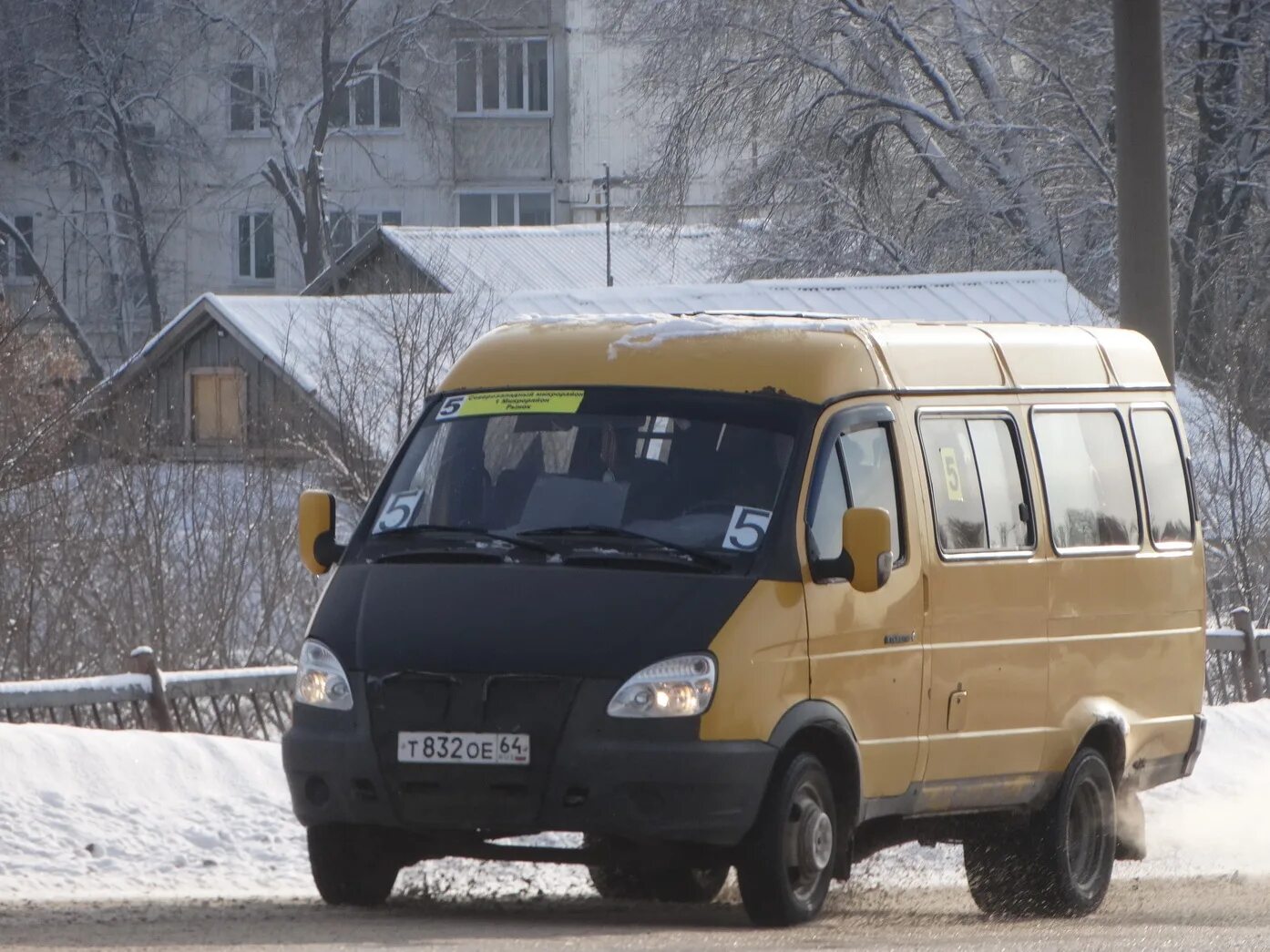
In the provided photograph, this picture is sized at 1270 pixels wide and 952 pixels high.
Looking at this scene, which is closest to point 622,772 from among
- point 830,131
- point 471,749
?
point 471,749

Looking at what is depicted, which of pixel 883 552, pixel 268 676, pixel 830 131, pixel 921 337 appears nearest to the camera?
pixel 883 552

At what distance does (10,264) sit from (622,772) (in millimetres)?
50709

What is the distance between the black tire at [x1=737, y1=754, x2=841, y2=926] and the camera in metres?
7.65

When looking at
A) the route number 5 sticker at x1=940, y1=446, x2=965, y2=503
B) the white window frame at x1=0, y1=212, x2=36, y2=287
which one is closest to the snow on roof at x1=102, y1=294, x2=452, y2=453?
the route number 5 sticker at x1=940, y1=446, x2=965, y2=503

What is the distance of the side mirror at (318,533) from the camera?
28.0 feet

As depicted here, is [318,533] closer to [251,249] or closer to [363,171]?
[363,171]

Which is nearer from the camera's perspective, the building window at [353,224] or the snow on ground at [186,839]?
the snow on ground at [186,839]

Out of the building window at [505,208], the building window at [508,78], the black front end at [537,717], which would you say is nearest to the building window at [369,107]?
the building window at [508,78]

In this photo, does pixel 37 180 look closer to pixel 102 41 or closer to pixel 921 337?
pixel 102 41

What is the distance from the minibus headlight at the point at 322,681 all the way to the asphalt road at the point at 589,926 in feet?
A: 2.25

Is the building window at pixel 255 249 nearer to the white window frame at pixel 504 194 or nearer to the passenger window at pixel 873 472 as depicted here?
the white window frame at pixel 504 194

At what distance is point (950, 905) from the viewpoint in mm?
9648

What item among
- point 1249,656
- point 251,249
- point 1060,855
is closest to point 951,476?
point 1060,855

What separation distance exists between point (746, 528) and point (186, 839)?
314 cm
